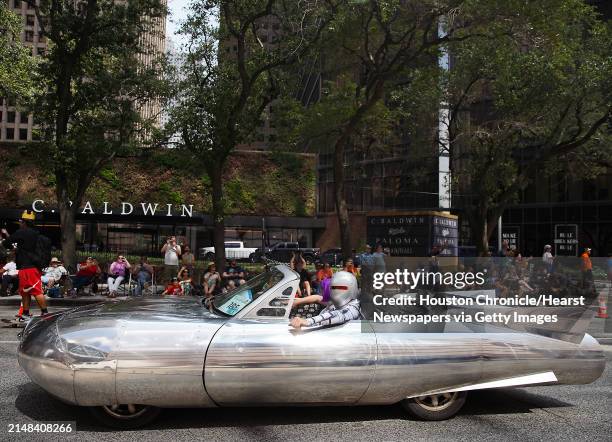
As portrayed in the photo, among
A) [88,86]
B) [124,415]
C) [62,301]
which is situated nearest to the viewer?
[124,415]

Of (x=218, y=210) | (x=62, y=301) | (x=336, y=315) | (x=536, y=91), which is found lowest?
(x=62, y=301)

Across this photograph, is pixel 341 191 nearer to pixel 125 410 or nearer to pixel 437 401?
pixel 437 401

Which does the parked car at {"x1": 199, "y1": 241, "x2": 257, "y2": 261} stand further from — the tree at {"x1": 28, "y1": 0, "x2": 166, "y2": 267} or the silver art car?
the silver art car

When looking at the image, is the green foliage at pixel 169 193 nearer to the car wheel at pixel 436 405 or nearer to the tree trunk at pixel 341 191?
the tree trunk at pixel 341 191

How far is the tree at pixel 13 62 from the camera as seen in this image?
58.9ft

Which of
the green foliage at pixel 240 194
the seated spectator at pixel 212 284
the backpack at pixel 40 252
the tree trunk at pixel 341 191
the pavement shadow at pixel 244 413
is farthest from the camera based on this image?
the green foliage at pixel 240 194

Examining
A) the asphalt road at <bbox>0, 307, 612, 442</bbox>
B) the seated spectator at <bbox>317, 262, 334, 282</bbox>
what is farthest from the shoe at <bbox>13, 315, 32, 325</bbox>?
the seated spectator at <bbox>317, 262, 334, 282</bbox>

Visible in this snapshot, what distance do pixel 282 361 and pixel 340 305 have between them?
0.82 metres

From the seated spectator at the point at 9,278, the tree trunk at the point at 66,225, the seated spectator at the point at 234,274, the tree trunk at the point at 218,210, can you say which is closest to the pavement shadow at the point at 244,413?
the seated spectator at the point at 234,274

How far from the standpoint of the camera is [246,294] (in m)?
5.42

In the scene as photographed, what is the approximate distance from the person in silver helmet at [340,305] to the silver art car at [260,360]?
74mm

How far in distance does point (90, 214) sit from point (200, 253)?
737cm

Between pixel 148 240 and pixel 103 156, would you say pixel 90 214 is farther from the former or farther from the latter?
pixel 103 156

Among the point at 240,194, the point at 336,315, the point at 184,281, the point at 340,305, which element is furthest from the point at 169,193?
the point at 336,315
